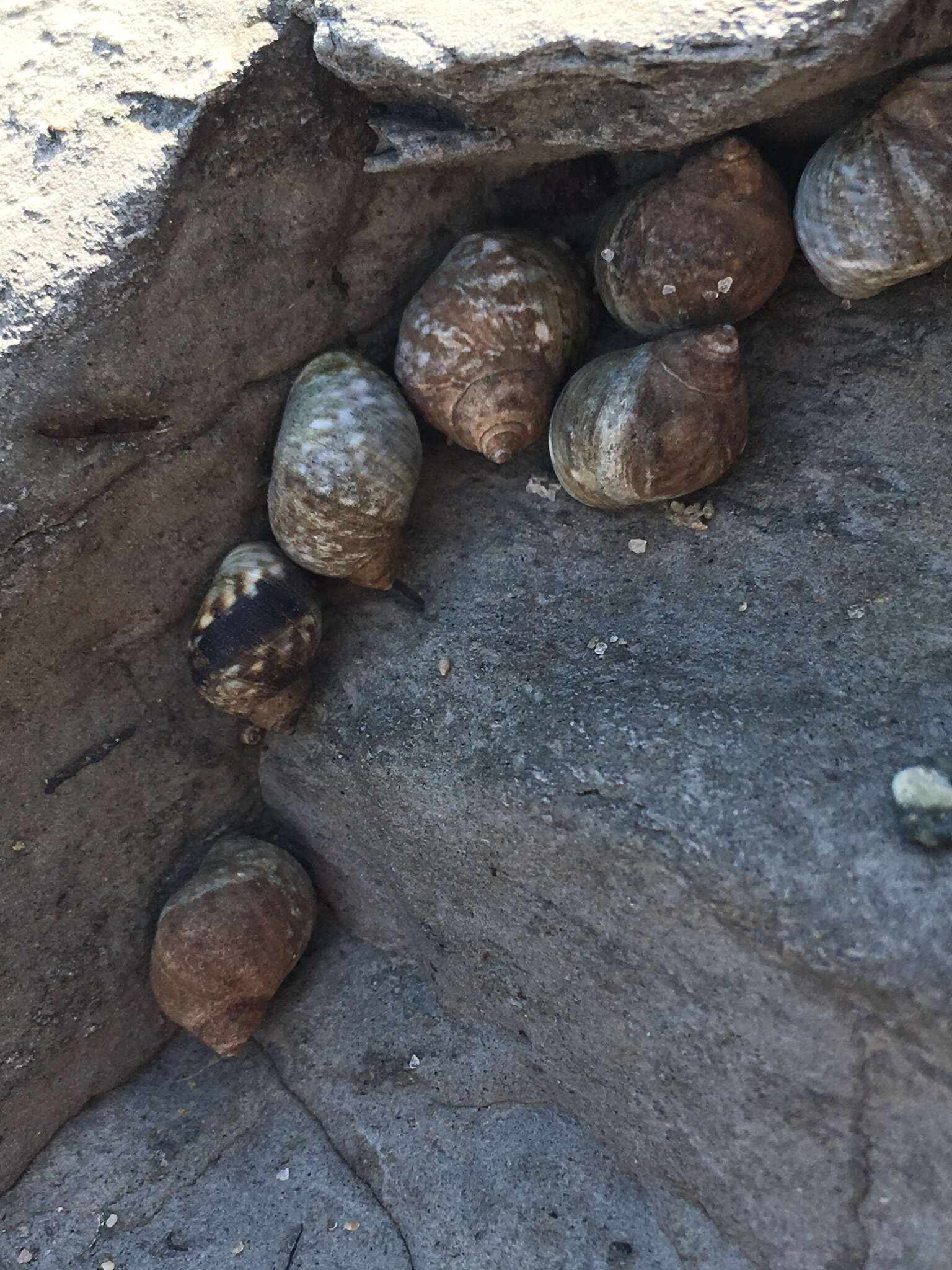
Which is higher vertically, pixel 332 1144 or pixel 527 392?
pixel 527 392

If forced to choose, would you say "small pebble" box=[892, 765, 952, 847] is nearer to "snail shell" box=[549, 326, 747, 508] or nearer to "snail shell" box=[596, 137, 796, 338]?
"snail shell" box=[549, 326, 747, 508]

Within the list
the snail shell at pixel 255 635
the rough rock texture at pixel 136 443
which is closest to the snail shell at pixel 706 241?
the rough rock texture at pixel 136 443

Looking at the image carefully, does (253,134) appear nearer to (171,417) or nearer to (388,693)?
(171,417)

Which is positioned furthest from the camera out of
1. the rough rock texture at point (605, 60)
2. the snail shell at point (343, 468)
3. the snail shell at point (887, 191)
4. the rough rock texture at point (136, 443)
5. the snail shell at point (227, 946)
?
the snail shell at point (227, 946)

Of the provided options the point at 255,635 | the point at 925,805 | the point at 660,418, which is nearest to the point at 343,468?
the point at 255,635

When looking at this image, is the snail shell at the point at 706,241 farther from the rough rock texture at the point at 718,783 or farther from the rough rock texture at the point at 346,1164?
the rough rock texture at the point at 346,1164

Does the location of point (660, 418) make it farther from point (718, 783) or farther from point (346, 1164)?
point (346, 1164)
